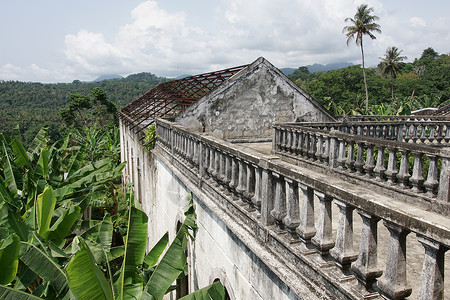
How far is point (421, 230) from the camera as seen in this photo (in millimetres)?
1948

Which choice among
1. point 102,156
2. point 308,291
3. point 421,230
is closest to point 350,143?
point 308,291

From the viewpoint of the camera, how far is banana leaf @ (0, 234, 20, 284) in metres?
4.65

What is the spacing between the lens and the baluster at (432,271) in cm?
193

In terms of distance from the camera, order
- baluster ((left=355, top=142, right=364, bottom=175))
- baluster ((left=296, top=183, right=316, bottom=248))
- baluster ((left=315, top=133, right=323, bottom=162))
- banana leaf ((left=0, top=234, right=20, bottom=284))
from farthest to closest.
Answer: baluster ((left=315, top=133, right=323, bottom=162)), baluster ((left=355, top=142, right=364, bottom=175)), banana leaf ((left=0, top=234, right=20, bottom=284)), baluster ((left=296, top=183, right=316, bottom=248))

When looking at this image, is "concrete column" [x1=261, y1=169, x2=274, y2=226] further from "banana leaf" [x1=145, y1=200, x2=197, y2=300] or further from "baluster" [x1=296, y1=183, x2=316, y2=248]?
"banana leaf" [x1=145, y1=200, x2=197, y2=300]

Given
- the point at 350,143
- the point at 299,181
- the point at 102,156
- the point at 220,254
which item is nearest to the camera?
the point at 299,181

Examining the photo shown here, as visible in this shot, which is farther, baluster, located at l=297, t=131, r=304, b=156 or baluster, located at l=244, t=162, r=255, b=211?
baluster, located at l=297, t=131, r=304, b=156

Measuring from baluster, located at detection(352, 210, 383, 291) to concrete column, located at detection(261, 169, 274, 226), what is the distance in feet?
4.43

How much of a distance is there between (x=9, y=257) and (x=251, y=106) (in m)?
8.54

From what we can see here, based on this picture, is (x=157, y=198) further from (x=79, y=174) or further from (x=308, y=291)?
(x=308, y=291)

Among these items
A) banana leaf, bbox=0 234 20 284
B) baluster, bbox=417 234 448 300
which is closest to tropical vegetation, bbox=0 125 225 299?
banana leaf, bbox=0 234 20 284

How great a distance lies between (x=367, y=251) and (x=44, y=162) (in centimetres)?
877

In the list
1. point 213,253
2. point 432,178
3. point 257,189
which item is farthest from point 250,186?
point 432,178

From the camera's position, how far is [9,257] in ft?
15.6
